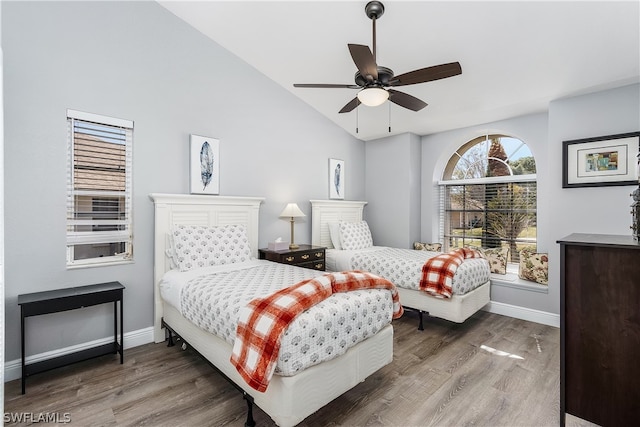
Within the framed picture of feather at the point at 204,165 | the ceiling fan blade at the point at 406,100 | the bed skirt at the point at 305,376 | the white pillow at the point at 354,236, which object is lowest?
the bed skirt at the point at 305,376

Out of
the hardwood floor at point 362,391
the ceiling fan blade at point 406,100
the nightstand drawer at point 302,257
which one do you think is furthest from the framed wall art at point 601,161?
the nightstand drawer at point 302,257

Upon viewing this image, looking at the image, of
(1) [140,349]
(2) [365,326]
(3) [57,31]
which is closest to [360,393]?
(2) [365,326]

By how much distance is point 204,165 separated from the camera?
3521mm

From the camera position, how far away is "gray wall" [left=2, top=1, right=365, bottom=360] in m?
2.50

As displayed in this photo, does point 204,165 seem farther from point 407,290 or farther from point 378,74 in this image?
point 407,290

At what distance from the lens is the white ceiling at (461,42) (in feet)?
8.40

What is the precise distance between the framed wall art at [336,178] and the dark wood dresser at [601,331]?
344cm

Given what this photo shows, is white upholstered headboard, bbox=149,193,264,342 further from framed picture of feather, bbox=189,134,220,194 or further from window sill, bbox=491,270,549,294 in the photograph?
window sill, bbox=491,270,549,294

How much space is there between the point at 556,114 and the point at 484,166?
4.09ft

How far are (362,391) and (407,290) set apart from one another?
61.1 inches

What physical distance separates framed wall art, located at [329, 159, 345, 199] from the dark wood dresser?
135 inches

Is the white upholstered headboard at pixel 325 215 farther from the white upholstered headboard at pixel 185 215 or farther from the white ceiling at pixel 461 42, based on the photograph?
the white ceiling at pixel 461 42

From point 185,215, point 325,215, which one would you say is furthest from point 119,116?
point 325,215

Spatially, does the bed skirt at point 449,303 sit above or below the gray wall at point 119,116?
below
